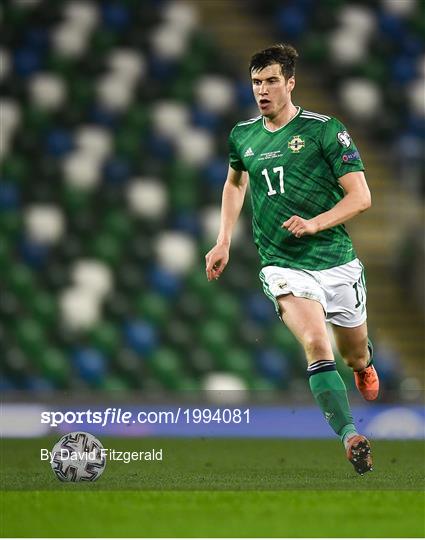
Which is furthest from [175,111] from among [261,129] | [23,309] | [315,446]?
[261,129]

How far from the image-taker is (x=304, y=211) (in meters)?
5.63

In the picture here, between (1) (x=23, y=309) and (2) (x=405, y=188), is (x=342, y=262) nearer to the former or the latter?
(1) (x=23, y=309)

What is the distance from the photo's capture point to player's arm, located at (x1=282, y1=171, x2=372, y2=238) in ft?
17.2

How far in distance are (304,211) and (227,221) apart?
1.27ft

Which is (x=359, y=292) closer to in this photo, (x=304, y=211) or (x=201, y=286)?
(x=304, y=211)

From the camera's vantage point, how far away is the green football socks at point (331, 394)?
5371mm

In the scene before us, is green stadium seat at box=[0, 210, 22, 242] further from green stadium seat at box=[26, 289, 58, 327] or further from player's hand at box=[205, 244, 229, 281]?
player's hand at box=[205, 244, 229, 281]

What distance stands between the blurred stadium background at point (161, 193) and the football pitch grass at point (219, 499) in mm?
3292

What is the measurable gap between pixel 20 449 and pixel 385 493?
2.44 m

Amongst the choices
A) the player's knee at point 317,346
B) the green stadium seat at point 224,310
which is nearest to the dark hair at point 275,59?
the player's knee at point 317,346

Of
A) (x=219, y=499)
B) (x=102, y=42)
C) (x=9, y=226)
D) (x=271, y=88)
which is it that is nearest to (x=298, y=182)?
(x=271, y=88)

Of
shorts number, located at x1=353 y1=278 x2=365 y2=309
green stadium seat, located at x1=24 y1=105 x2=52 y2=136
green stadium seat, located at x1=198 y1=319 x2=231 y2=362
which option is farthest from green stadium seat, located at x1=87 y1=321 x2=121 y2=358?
shorts number, located at x1=353 y1=278 x2=365 y2=309

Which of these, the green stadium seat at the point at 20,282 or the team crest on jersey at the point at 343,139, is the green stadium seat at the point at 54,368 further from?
the team crest on jersey at the point at 343,139

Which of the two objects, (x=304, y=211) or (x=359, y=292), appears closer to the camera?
(x=304, y=211)
